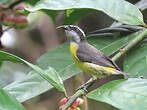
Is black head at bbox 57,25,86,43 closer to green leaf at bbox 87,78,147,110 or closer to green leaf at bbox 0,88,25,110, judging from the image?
green leaf at bbox 87,78,147,110

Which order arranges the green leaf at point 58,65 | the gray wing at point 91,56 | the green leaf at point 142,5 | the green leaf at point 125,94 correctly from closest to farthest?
the green leaf at point 125,94 < the green leaf at point 58,65 < the gray wing at point 91,56 < the green leaf at point 142,5

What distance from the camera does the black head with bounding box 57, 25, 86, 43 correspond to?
2166 mm

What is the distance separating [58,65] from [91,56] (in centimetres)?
20

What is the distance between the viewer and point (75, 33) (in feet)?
7.38

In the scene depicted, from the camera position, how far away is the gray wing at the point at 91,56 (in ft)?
6.27

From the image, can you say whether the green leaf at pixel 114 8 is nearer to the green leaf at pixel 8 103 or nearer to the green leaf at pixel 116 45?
the green leaf at pixel 116 45

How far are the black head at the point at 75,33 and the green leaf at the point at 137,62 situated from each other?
42 centimetres

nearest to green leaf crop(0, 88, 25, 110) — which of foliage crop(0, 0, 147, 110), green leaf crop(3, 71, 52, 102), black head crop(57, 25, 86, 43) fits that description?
foliage crop(0, 0, 147, 110)

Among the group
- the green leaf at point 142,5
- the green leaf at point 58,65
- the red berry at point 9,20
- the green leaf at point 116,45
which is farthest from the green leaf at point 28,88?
the red berry at point 9,20

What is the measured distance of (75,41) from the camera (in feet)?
7.44

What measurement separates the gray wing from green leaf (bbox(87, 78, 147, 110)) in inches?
17.1

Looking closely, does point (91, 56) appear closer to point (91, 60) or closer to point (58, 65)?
point (91, 60)

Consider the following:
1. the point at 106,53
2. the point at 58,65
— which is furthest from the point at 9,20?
the point at 106,53

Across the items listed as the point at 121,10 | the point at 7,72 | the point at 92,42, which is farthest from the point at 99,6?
the point at 7,72
